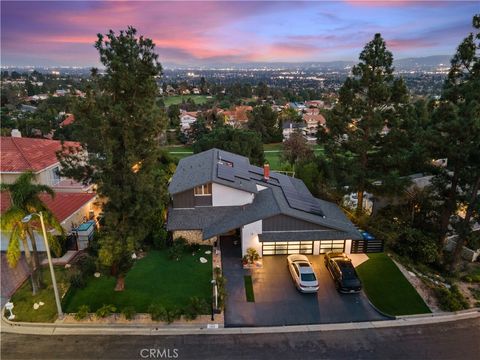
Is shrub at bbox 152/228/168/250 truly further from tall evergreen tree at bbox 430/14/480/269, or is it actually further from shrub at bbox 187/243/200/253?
tall evergreen tree at bbox 430/14/480/269

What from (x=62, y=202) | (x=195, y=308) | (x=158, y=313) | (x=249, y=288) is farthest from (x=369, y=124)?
(x=62, y=202)

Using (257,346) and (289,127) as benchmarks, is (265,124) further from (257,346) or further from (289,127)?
(257,346)

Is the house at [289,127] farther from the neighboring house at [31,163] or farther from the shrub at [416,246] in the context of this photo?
the shrub at [416,246]

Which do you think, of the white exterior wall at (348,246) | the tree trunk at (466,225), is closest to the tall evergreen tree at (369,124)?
the tree trunk at (466,225)


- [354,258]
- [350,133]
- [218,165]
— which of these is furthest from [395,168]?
[218,165]

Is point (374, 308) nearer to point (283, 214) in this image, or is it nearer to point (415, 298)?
point (415, 298)

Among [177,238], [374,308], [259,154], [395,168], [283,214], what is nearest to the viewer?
[374,308]
